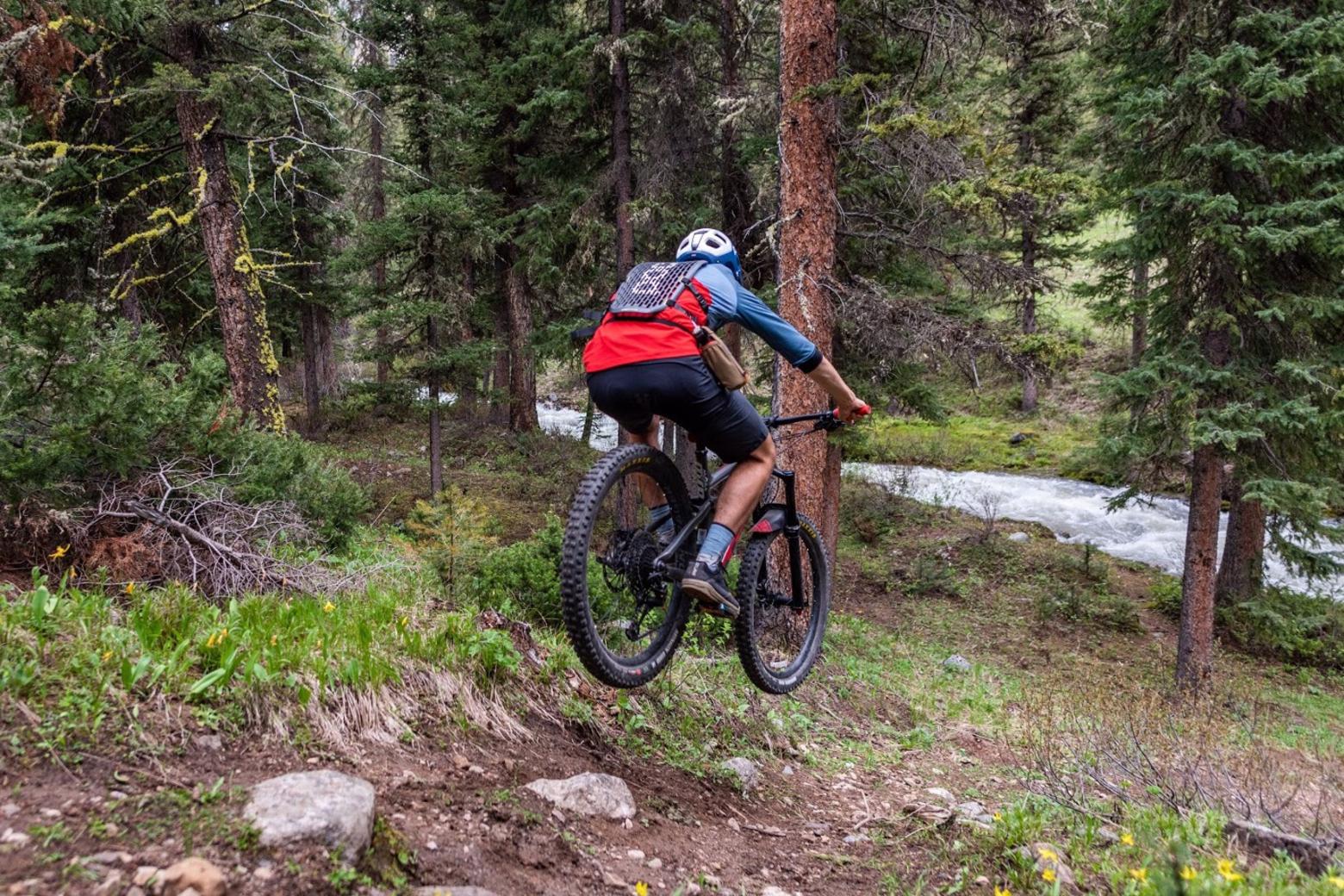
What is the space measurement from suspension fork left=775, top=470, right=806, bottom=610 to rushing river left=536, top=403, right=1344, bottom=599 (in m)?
14.1

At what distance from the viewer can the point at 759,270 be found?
1346 cm

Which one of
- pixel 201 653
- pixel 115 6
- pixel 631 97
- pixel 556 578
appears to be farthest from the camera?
pixel 631 97

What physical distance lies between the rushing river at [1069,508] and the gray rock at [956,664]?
742 centimetres

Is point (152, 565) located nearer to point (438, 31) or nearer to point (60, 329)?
point (60, 329)

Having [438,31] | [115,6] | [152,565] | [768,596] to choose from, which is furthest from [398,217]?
[768,596]

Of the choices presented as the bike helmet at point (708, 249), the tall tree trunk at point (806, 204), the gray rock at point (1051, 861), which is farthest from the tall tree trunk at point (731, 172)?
the gray rock at point (1051, 861)

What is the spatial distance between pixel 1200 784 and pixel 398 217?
14291mm

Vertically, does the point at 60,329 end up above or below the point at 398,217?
below

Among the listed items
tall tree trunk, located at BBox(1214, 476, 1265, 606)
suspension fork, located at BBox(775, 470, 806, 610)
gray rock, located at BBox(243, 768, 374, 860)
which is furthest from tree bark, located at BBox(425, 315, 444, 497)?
tall tree trunk, located at BBox(1214, 476, 1265, 606)

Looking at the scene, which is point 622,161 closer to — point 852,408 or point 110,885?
point 852,408

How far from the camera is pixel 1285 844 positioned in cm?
361

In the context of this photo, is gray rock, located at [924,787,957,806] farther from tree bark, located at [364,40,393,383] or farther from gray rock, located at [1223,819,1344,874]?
tree bark, located at [364,40,393,383]

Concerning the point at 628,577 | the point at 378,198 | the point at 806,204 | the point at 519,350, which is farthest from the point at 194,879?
the point at 378,198

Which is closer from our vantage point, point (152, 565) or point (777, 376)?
point (152, 565)
